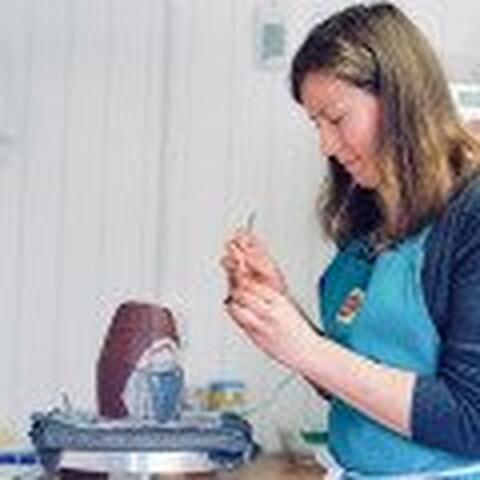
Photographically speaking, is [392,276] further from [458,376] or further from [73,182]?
[73,182]

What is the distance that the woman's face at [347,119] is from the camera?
1.34 m

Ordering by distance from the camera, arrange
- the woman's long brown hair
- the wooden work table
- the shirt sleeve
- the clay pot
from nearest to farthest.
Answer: the shirt sleeve, the woman's long brown hair, the clay pot, the wooden work table

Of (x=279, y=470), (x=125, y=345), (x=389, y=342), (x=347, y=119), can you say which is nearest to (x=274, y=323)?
(x=389, y=342)

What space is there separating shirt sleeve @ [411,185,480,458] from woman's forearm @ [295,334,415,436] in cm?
1

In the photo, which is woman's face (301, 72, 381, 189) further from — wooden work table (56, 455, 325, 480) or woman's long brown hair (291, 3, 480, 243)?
wooden work table (56, 455, 325, 480)

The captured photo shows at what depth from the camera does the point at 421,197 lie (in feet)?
4.26

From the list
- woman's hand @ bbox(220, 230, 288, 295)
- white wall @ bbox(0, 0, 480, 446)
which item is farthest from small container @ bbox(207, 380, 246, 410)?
woman's hand @ bbox(220, 230, 288, 295)

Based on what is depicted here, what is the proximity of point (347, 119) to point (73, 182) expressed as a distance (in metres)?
1.14

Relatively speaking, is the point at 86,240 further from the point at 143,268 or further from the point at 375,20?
the point at 375,20

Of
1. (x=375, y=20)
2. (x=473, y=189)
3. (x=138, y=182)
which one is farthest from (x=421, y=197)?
(x=138, y=182)

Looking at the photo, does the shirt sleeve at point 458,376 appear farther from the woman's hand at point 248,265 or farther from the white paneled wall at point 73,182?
the white paneled wall at point 73,182

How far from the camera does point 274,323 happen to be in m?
1.24

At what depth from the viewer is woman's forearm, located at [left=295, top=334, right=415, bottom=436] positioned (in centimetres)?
120

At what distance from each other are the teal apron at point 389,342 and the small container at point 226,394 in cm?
101
